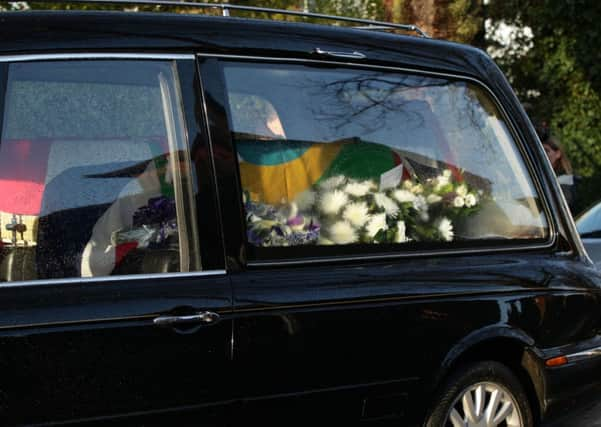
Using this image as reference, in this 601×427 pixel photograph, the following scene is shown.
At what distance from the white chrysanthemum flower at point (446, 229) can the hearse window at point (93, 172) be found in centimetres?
113

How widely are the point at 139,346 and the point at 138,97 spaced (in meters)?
0.79

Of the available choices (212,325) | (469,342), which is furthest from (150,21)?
(469,342)

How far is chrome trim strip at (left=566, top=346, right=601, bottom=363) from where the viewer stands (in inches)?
181

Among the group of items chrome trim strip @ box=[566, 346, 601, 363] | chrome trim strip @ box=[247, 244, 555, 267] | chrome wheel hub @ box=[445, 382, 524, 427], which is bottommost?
chrome wheel hub @ box=[445, 382, 524, 427]

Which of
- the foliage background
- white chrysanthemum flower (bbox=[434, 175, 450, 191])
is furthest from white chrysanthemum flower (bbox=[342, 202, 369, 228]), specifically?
the foliage background

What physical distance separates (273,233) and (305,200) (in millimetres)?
218

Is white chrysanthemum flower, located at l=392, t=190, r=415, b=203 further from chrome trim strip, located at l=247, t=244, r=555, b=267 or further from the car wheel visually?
the car wheel

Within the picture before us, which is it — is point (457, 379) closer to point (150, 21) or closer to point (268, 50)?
point (268, 50)

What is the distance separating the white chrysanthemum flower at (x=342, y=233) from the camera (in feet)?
13.0

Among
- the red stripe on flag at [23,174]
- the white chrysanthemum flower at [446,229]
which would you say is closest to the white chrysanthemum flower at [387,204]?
the white chrysanthemum flower at [446,229]

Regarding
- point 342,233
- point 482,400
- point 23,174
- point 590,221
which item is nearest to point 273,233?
point 342,233

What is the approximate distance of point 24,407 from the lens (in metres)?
3.19

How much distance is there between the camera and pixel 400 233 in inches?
165

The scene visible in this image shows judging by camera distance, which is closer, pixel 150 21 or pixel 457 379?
pixel 150 21
